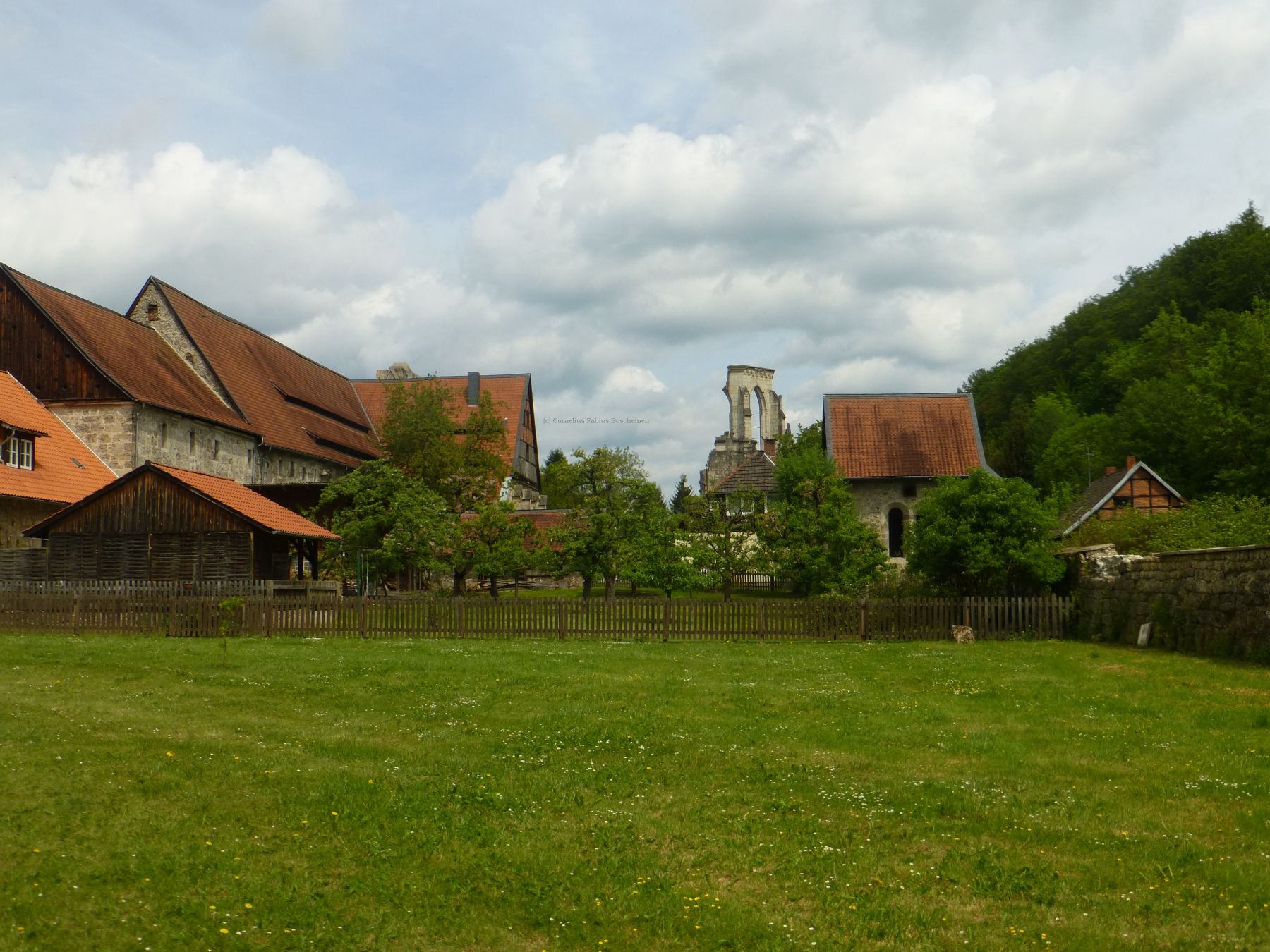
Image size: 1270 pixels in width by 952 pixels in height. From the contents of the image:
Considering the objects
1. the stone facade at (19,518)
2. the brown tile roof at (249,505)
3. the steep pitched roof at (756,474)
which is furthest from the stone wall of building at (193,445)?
the steep pitched roof at (756,474)

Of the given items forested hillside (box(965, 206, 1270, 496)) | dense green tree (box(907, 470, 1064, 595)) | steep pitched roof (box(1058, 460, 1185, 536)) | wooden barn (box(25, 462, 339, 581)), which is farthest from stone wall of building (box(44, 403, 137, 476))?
forested hillside (box(965, 206, 1270, 496))

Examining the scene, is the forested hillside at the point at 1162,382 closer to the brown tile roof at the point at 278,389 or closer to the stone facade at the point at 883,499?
the stone facade at the point at 883,499

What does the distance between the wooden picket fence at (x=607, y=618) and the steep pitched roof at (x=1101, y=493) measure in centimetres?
1983

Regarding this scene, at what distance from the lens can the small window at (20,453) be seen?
3425cm

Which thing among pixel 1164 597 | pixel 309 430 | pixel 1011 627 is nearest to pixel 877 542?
pixel 1011 627

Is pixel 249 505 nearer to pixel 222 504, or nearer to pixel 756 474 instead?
pixel 222 504

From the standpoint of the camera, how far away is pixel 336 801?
314 inches

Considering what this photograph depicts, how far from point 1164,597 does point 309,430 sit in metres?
41.8

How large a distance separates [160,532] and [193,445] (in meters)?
14.4

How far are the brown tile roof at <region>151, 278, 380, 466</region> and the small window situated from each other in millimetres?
11604

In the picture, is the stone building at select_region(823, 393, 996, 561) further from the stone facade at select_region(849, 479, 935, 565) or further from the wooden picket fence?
the wooden picket fence

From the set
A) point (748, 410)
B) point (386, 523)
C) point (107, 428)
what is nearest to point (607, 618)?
point (386, 523)

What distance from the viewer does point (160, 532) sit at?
3008 centimetres

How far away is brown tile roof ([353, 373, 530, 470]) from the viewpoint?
211 ft
